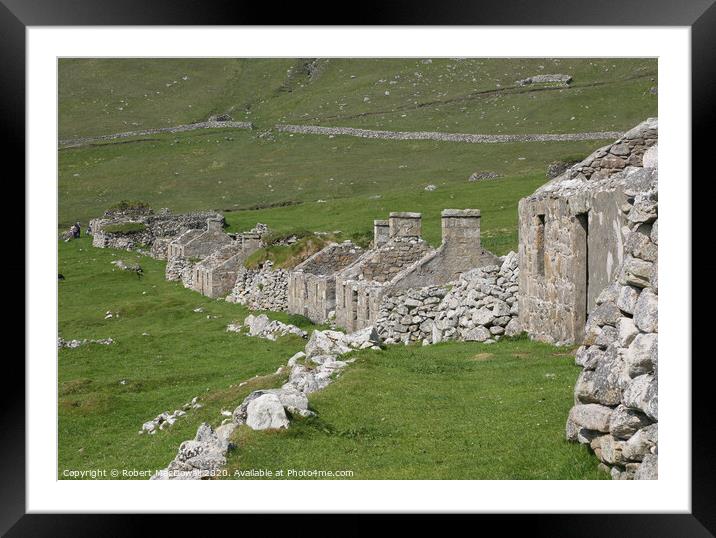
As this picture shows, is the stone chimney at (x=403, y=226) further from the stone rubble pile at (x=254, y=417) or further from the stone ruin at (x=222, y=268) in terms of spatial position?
the stone ruin at (x=222, y=268)

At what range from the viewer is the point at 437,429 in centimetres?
1186

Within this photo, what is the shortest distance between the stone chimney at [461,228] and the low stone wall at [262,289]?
452 inches

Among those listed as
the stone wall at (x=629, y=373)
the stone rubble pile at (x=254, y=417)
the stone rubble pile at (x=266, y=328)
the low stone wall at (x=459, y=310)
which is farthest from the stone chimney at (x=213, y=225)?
the stone wall at (x=629, y=373)

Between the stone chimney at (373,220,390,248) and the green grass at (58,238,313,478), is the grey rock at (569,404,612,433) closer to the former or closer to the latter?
the green grass at (58,238,313,478)

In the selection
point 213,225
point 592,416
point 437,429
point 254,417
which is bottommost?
point 437,429

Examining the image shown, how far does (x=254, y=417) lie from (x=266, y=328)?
17364 millimetres

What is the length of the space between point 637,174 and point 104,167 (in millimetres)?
80135

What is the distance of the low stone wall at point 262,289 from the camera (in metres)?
35.4

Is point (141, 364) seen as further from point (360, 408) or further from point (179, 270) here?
point (179, 270)

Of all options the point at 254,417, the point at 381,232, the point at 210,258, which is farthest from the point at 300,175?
the point at 254,417

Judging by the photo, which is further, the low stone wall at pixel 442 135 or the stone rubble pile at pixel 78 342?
the low stone wall at pixel 442 135

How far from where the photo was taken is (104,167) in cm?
8575
